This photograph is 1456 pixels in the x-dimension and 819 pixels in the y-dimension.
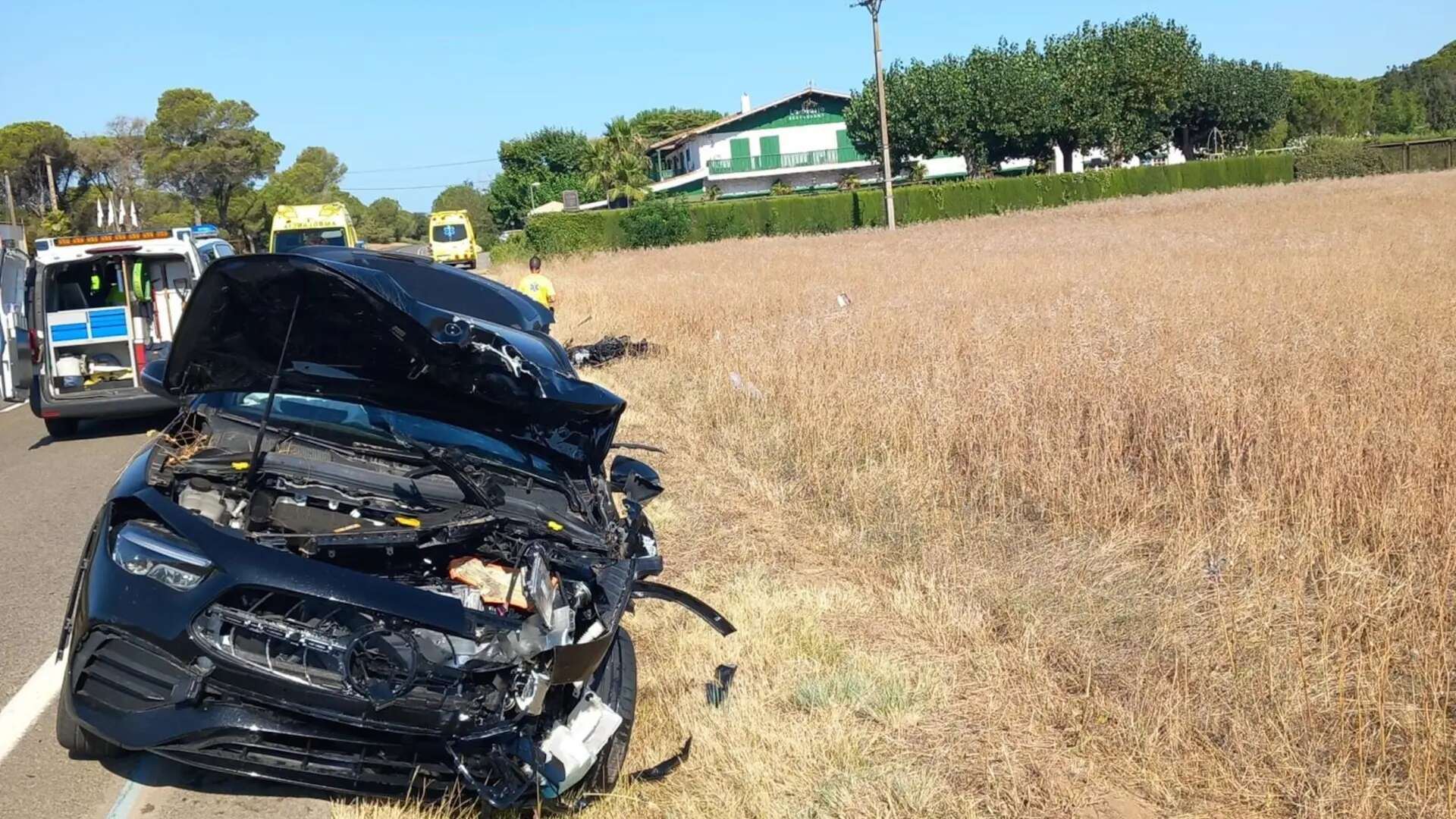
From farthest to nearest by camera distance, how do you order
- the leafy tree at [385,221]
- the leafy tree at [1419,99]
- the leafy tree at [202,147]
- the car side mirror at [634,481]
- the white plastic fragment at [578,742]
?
the leafy tree at [385,221], the leafy tree at [1419,99], the leafy tree at [202,147], the car side mirror at [634,481], the white plastic fragment at [578,742]

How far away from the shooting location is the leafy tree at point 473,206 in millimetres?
100125

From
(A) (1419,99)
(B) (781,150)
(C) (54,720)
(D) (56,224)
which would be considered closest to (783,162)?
(B) (781,150)

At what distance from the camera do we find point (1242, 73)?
72.1 m

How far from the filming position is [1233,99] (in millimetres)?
71625

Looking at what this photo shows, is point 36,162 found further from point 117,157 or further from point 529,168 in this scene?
point 529,168

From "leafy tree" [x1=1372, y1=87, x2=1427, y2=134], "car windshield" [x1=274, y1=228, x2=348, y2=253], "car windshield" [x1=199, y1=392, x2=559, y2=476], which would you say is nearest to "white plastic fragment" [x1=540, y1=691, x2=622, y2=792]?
"car windshield" [x1=199, y1=392, x2=559, y2=476]

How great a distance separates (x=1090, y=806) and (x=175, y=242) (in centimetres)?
1042

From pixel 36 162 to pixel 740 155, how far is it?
39.4m

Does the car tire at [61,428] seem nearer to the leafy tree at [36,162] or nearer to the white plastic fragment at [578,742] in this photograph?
the white plastic fragment at [578,742]

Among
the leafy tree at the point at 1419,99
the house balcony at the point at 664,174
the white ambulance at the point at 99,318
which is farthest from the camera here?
the leafy tree at the point at 1419,99

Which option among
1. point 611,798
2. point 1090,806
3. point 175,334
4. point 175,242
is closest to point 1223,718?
point 1090,806

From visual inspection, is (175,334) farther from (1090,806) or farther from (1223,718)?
(1223,718)

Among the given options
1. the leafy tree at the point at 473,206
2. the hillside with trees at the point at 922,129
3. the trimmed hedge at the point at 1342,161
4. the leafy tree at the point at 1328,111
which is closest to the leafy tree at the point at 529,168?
the leafy tree at the point at 473,206

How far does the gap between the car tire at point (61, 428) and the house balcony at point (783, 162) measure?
6449 cm
